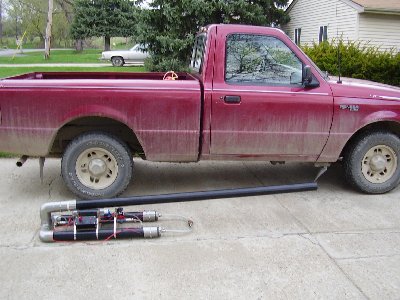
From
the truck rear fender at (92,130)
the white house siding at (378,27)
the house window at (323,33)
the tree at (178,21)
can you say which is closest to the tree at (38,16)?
the house window at (323,33)

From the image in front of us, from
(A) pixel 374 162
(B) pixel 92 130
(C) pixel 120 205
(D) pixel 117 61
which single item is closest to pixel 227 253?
(C) pixel 120 205

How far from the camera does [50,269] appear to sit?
135 inches

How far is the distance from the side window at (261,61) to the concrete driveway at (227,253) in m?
1.43

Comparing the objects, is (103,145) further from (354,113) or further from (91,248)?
(354,113)

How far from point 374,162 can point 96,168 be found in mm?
3336

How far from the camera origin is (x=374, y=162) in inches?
202


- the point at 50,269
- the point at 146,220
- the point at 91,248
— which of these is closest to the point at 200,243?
the point at 146,220

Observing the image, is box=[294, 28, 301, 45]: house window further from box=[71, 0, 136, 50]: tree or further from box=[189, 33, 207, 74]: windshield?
box=[189, 33, 207, 74]: windshield

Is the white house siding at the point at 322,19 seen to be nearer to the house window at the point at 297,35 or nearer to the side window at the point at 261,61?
the house window at the point at 297,35

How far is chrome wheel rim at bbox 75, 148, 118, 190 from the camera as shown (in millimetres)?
4723

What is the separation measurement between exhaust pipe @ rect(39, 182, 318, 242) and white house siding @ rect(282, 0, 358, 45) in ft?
41.6

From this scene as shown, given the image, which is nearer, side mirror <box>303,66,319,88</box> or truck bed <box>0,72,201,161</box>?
truck bed <box>0,72,201,161</box>

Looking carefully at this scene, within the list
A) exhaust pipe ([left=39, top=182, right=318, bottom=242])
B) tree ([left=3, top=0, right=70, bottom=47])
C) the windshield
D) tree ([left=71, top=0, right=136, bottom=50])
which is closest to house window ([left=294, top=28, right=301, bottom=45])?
tree ([left=71, top=0, right=136, bottom=50])

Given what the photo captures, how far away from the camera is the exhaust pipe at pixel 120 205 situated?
359 cm
